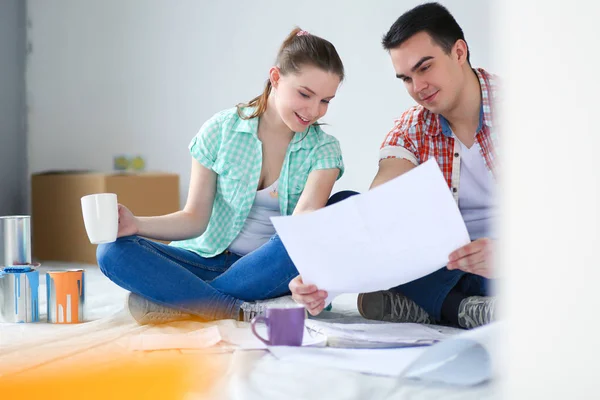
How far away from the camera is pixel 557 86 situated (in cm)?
49

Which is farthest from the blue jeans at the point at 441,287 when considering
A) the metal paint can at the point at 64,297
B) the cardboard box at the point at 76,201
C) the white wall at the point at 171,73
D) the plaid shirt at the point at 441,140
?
the cardboard box at the point at 76,201

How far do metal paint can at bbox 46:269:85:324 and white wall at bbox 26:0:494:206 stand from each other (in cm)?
173

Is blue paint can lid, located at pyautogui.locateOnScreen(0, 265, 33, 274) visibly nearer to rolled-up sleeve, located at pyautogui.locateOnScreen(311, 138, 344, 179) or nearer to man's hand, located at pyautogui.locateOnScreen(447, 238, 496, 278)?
rolled-up sleeve, located at pyautogui.locateOnScreen(311, 138, 344, 179)

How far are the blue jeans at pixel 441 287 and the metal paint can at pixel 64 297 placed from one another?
84cm

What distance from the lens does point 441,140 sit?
1.60 m

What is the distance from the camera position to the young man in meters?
1.54

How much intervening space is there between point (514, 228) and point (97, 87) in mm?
3737

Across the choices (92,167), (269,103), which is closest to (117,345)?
(269,103)

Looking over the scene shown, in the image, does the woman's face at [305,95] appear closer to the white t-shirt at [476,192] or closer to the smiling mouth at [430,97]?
the smiling mouth at [430,97]

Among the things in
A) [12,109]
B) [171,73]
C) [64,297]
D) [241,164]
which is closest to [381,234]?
[241,164]

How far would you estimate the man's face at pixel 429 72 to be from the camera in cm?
154

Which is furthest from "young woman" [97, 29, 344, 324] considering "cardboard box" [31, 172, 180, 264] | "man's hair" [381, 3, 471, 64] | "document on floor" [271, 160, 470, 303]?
"cardboard box" [31, 172, 180, 264]

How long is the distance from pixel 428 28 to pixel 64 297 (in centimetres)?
110

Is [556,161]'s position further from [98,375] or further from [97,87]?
[97,87]
